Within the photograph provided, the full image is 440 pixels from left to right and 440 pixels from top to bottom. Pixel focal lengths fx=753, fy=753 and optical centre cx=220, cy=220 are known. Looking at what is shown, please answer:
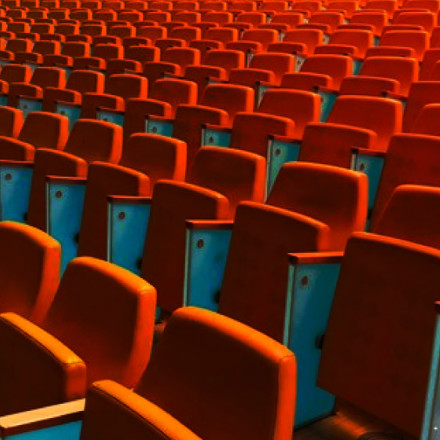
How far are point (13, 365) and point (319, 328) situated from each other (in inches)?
5.8

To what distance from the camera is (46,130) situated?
72 cm

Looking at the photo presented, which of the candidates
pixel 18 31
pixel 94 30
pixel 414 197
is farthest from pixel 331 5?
pixel 414 197

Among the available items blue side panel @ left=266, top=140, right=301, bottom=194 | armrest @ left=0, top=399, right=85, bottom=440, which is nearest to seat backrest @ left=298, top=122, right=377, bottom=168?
blue side panel @ left=266, top=140, right=301, bottom=194

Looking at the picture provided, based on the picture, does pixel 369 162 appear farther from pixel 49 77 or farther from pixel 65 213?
pixel 49 77

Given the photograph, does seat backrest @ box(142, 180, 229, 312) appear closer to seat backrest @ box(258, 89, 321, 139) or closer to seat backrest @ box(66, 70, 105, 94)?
seat backrest @ box(258, 89, 321, 139)

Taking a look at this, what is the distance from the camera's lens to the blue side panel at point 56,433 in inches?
9.1

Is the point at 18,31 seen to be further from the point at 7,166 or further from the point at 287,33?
the point at 7,166

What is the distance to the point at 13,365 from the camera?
29 centimetres

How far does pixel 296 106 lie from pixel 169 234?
10.0 inches

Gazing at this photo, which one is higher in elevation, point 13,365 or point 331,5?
point 331,5

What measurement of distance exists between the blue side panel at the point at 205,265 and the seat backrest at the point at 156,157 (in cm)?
14

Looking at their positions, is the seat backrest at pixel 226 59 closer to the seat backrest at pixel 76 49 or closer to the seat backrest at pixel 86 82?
the seat backrest at pixel 86 82

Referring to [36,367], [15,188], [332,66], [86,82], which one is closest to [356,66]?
[332,66]

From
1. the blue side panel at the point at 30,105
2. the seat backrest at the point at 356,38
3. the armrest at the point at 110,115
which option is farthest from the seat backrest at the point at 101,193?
the seat backrest at the point at 356,38
